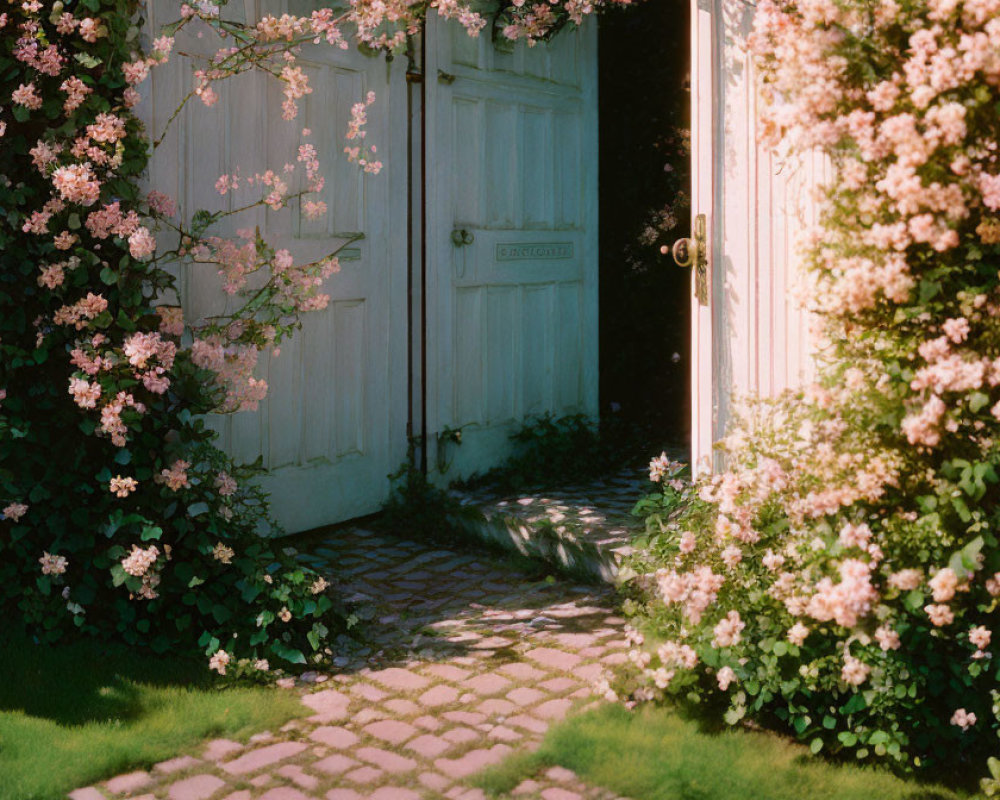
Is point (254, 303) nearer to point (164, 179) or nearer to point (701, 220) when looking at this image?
point (164, 179)

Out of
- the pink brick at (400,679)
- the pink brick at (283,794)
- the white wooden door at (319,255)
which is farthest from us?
the white wooden door at (319,255)

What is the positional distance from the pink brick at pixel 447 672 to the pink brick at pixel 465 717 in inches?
10.4

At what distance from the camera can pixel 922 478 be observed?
3.13 m

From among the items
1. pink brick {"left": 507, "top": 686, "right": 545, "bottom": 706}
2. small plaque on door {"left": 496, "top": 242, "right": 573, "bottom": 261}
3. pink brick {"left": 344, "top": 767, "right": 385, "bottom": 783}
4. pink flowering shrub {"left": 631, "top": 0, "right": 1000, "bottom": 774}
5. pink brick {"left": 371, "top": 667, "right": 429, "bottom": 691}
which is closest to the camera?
pink flowering shrub {"left": 631, "top": 0, "right": 1000, "bottom": 774}

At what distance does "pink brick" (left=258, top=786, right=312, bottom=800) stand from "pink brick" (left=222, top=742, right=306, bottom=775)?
0.48 ft

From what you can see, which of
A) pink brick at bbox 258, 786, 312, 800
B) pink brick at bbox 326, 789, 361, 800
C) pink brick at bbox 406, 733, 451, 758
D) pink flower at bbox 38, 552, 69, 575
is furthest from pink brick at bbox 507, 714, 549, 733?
pink flower at bbox 38, 552, 69, 575

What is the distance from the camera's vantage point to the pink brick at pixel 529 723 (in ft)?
11.8

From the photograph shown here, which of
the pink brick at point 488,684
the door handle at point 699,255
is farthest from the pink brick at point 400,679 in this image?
the door handle at point 699,255

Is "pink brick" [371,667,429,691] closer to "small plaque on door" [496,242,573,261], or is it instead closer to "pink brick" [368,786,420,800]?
"pink brick" [368,786,420,800]

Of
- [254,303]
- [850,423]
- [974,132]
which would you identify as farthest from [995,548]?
[254,303]

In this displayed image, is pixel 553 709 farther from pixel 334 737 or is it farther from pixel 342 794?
pixel 342 794

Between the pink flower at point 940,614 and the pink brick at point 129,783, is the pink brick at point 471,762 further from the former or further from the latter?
the pink flower at point 940,614

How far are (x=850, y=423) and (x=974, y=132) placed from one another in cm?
Result: 76

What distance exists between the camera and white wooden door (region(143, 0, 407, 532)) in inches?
191
